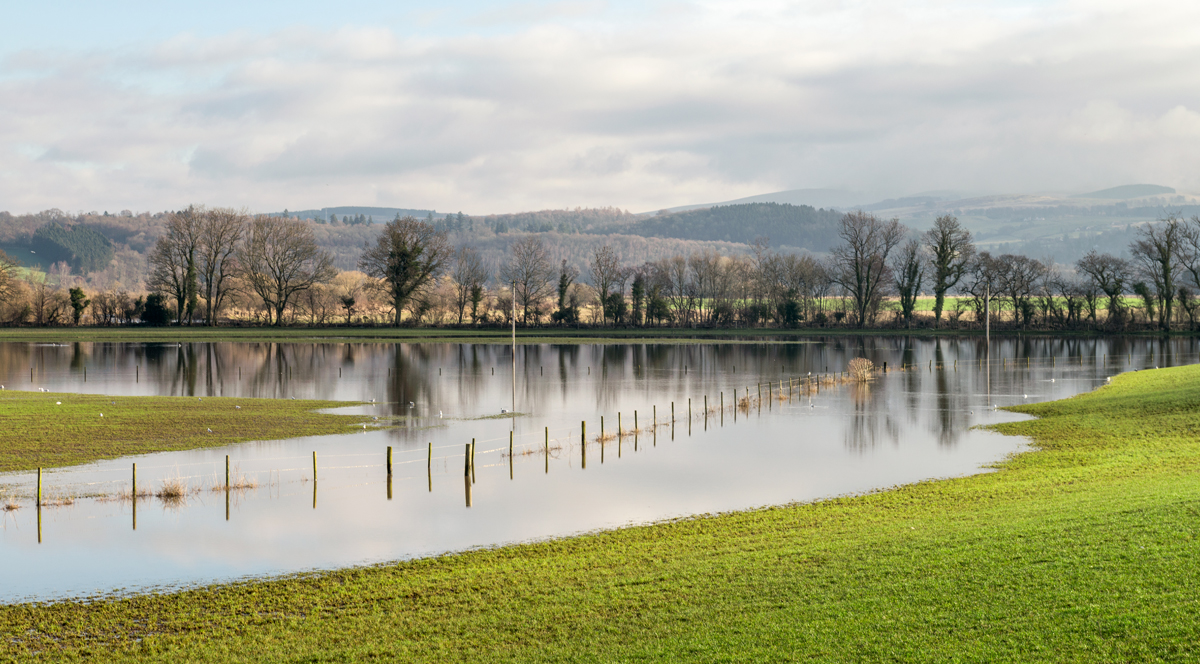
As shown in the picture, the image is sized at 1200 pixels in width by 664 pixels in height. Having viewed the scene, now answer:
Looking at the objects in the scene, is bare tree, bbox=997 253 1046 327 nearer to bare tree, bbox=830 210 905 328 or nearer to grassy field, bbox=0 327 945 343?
grassy field, bbox=0 327 945 343

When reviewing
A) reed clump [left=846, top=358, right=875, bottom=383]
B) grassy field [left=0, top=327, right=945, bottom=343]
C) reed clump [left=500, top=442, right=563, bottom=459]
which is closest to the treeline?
grassy field [left=0, top=327, right=945, bottom=343]

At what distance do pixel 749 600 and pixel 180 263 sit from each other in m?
117

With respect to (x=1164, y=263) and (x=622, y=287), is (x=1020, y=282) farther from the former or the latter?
(x=622, y=287)

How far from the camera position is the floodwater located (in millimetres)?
17859

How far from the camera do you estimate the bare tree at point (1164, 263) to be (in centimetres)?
10781

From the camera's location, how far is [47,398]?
38.5 m

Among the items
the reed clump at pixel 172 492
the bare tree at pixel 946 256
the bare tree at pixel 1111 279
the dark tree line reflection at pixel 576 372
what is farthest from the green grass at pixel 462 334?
the reed clump at pixel 172 492

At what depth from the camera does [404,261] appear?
361 feet

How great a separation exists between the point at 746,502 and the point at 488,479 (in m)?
7.20

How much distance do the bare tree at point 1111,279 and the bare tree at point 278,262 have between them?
93677 mm

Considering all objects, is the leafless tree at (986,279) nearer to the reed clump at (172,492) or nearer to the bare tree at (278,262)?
the bare tree at (278,262)

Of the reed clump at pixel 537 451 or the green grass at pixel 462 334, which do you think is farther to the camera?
the green grass at pixel 462 334

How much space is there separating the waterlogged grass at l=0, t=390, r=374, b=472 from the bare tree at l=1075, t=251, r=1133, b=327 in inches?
A: 3921

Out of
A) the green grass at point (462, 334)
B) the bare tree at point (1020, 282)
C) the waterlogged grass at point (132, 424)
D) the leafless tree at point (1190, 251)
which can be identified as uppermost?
the leafless tree at point (1190, 251)
